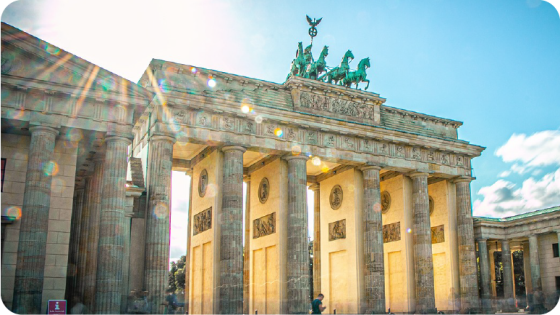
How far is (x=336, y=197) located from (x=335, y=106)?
722 cm

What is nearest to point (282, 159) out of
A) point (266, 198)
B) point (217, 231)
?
point (266, 198)

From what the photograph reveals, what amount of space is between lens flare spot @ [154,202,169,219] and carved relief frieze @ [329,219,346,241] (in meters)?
14.1

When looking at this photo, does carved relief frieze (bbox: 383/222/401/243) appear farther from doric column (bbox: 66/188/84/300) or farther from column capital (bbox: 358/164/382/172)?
doric column (bbox: 66/188/84/300)

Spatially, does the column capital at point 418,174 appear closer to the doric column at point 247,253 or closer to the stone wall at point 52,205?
the doric column at point 247,253

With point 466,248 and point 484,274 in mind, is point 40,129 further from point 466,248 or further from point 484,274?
point 484,274

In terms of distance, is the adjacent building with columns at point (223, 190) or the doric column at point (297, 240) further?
the doric column at point (297, 240)

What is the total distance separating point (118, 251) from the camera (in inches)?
906

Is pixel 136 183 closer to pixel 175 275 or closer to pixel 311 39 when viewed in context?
pixel 311 39

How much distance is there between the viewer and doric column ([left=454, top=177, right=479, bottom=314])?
3950cm

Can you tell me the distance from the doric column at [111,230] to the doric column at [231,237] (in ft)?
30.9

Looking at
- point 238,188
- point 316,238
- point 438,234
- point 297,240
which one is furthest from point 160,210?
point 438,234

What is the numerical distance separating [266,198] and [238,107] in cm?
733

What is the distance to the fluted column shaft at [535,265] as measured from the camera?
4169 cm

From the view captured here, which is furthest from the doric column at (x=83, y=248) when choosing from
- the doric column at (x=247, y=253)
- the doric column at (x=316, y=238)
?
the doric column at (x=316, y=238)
